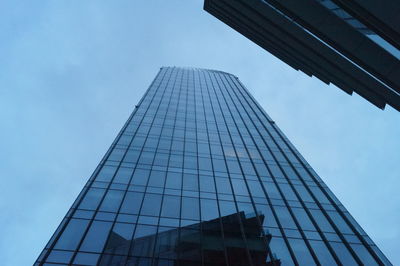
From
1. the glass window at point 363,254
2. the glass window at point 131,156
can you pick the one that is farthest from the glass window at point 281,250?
the glass window at point 131,156

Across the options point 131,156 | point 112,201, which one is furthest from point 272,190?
point 112,201

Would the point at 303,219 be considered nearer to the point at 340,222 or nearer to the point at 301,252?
the point at 340,222

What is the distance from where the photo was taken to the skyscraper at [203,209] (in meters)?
19.3

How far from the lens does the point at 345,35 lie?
738 inches

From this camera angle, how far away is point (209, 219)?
22.9 metres

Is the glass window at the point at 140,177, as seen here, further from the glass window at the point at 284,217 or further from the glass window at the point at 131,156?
the glass window at the point at 284,217

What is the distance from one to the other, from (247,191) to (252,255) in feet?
25.5

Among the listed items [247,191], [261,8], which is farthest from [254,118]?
[261,8]

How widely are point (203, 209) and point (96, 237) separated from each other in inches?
301

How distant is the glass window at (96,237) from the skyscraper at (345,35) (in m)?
17.2

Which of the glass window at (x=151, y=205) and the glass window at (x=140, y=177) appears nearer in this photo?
the glass window at (x=151, y=205)

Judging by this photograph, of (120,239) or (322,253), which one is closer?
(120,239)

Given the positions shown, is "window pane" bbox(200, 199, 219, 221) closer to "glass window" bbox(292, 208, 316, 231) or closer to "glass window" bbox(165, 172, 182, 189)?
"glass window" bbox(165, 172, 182, 189)

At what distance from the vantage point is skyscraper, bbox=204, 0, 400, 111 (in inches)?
658
